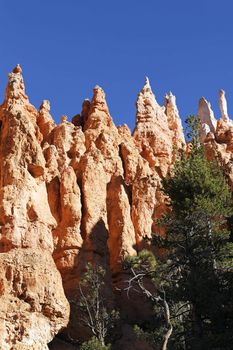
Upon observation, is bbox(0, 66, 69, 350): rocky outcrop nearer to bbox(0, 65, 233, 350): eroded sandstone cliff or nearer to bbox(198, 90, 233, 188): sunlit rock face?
bbox(0, 65, 233, 350): eroded sandstone cliff

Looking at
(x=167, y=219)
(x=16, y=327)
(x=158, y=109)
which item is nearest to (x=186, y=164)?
(x=167, y=219)

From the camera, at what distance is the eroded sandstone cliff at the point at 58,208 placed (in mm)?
22109

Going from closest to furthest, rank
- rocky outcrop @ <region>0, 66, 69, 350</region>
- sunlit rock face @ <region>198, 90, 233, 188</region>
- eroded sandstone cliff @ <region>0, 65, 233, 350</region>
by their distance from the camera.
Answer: rocky outcrop @ <region>0, 66, 69, 350</region>, eroded sandstone cliff @ <region>0, 65, 233, 350</region>, sunlit rock face @ <region>198, 90, 233, 188</region>

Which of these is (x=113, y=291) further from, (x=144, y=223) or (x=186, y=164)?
(x=186, y=164)

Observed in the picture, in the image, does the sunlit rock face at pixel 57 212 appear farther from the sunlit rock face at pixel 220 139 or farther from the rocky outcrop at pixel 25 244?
the sunlit rock face at pixel 220 139

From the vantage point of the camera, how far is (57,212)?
34844 millimetres

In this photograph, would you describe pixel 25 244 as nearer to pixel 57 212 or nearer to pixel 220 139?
pixel 57 212

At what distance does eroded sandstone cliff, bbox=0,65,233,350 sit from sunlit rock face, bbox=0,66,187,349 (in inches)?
1.8

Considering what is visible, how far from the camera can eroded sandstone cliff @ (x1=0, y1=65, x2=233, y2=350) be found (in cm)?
2211

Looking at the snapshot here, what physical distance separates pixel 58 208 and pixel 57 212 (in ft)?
0.96

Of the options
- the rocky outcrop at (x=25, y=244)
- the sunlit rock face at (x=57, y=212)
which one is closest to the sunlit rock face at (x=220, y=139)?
the sunlit rock face at (x=57, y=212)

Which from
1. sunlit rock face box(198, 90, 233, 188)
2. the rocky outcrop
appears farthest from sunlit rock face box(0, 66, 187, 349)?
sunlit rock face box(198, 90, 233, 188)

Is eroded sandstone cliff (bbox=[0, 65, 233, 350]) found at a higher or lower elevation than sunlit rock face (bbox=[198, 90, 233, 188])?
lower

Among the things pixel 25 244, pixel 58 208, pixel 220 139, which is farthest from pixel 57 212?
pixel 220 139
